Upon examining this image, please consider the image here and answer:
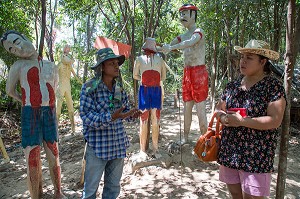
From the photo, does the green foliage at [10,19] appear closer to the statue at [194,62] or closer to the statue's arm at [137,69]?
the statue's arm at [137,69]

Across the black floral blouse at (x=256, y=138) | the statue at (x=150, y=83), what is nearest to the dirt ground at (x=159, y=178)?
the statue at (x=150, y=83)

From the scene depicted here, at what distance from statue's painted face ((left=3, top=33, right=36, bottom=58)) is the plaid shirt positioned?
4.02 ft

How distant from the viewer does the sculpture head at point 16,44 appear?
118 inches

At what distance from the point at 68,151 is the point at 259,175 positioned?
189 inches

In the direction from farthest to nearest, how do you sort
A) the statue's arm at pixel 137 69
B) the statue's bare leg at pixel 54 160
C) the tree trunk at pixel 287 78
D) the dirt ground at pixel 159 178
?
the statue's arm at pixel 137 69
the dirt ground at pixel 159 178
the statue's bare leg at pixel 54 160
the tree trunk at pixel 287 78

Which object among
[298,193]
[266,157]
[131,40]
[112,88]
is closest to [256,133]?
[266,157]

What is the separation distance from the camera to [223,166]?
7.27 ft

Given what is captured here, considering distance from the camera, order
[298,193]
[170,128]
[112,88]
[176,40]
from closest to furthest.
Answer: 1. [112,88]
2. [298,193]
3. [176,40]
4. [170,128]

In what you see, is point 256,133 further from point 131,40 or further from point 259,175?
point 131,40

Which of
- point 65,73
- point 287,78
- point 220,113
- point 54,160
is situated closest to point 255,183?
point 220,113

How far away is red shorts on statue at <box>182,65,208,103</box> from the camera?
4.17 meters

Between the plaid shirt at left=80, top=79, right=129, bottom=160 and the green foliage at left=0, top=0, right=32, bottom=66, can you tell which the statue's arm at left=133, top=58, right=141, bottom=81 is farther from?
the green foliage at left=0, top=0, right=32, bottom=66

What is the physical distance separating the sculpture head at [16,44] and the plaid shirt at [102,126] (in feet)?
4.02

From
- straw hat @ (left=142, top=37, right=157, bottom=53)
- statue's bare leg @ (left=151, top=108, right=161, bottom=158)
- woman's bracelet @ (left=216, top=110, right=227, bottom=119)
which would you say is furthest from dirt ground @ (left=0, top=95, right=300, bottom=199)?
woman's bracelet @ (left=216, top=110, right=227, bottom=119)
